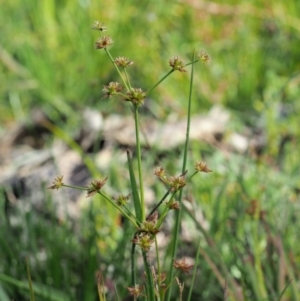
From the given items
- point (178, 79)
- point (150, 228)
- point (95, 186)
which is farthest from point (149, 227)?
point (178, 79)

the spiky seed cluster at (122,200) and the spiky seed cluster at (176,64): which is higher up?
the spiky seed cluster at (176,64)

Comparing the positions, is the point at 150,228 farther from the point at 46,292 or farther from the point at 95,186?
the point at 46,292

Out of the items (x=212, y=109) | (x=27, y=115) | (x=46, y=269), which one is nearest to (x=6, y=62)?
(x=27, y=115)

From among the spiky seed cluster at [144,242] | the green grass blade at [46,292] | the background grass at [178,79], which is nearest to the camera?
the spiky seed cluster at [144,242]

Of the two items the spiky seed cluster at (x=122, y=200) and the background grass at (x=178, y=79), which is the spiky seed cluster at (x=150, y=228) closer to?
the spiky seed cluster at (x=122, y=200)

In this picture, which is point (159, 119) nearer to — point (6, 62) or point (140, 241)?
point (6, 62)

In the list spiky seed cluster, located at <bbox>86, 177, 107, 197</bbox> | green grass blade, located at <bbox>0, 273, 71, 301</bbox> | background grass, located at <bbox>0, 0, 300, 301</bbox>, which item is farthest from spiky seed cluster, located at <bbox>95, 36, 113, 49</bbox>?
background grass, located at <bbox>0, 0, 300, 301</bbox>

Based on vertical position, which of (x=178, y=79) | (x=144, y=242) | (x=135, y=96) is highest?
(x=178, y=79)

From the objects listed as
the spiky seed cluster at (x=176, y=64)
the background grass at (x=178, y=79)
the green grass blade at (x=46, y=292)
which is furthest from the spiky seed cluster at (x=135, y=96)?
the background grass at (x=178, y=79)

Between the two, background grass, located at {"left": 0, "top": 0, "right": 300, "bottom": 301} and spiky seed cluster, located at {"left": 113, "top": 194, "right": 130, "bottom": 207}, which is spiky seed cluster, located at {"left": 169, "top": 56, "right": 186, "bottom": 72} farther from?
background grass, located at {"left": 0, "top": 0, "right": 300, "bottom": 301}
